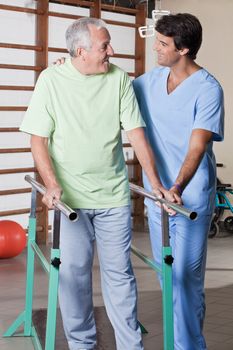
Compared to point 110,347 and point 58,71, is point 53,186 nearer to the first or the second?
point 58,71

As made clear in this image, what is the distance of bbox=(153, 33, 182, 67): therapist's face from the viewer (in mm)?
2945

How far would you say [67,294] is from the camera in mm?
3076

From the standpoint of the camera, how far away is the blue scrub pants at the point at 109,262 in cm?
300

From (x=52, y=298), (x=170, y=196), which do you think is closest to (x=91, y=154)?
(x=170, y=196)

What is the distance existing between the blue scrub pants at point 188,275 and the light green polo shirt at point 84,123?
0.30 m

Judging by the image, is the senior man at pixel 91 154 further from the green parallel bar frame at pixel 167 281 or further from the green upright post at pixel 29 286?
the green upright post at pixel 29 286

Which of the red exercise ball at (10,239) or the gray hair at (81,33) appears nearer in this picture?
the gray hair at (81,33)

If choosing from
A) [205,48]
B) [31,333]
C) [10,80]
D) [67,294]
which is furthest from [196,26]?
[205,48]

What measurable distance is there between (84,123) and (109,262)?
1.87 feet

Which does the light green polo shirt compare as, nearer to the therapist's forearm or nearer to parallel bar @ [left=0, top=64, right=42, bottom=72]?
the therapist's forearm

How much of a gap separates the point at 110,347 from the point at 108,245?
2.86ft

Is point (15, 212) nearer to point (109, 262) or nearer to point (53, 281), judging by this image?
point (109, 262)

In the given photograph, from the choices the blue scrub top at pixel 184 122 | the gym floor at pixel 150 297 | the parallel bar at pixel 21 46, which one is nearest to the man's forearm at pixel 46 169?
the blue scrub top at pixel 184 122

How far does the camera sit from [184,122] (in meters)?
3.03
